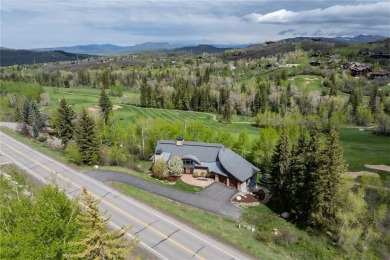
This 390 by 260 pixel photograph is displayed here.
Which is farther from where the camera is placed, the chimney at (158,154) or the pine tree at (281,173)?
the chimney at (158,154)

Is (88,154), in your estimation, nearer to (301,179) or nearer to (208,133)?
(208,133)

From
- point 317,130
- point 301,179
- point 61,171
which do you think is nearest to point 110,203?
point 61,171

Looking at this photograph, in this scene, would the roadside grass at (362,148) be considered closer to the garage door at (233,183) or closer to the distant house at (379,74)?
the garage door at (233,183)

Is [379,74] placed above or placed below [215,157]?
above

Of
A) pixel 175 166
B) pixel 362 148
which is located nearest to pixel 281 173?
pixel 175 166

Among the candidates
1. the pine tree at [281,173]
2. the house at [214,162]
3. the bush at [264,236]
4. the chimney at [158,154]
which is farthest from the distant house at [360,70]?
the bush at [264,236]

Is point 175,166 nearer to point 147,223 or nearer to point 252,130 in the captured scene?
point 147,223

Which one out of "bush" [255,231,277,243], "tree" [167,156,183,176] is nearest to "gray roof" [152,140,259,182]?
"tree" [167,156,183,176]
